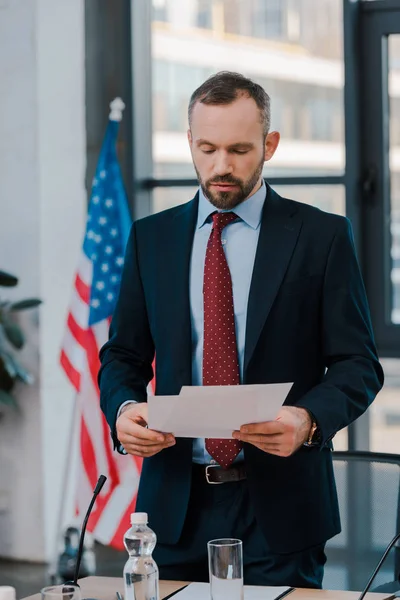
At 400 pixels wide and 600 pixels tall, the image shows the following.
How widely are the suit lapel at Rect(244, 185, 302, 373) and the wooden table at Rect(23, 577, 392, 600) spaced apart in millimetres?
450

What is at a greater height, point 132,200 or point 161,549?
point 132,200

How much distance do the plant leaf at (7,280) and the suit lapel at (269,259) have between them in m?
2.13

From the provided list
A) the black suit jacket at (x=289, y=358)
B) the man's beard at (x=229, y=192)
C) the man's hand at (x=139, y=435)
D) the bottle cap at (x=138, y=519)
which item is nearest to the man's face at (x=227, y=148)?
the man's beard at (x=229, y=192)

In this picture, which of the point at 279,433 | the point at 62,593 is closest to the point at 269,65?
the point at 279,433

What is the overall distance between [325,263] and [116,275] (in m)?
1.96

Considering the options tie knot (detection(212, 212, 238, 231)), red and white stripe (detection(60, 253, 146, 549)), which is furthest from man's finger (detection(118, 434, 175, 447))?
red and white stripe (detection(60, 253, 146, 549))

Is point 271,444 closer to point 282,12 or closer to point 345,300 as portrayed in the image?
point 345,300

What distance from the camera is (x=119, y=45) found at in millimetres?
4395

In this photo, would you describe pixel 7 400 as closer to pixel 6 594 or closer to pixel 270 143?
pixel 270 143

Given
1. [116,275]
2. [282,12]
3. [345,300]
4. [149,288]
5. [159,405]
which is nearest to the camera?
[159,405]

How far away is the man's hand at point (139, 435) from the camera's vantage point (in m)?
1.94

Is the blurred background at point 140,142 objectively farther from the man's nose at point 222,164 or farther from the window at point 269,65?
the man's nose at point 222,164

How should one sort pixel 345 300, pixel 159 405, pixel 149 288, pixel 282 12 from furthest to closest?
1. pixel 282 12
2. pixel 149 288
3. pixel 345 300
4. pixel 159 405

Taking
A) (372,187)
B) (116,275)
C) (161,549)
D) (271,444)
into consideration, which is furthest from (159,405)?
(372,187)
